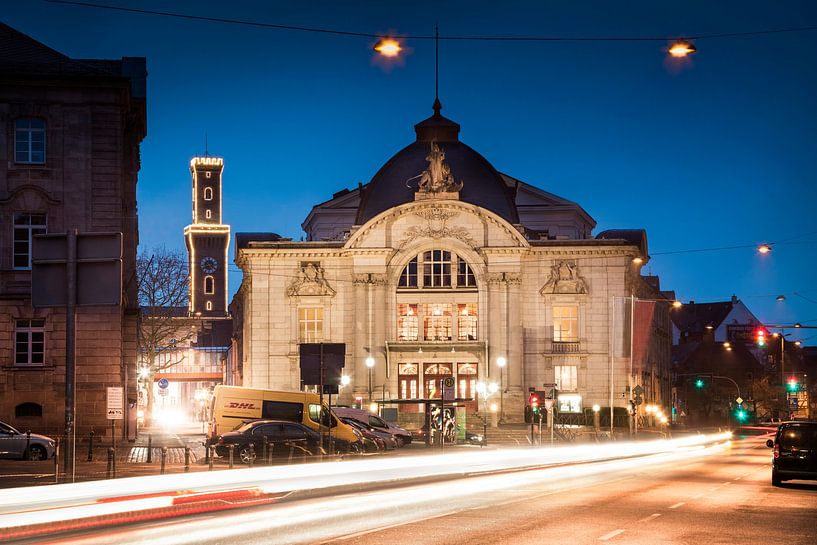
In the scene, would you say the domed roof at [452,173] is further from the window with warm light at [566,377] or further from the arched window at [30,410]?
the arched window at [30,410]

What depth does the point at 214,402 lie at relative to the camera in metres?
48.1

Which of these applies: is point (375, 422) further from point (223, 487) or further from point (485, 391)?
point (223, 487)

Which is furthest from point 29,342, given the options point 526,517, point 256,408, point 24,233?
point 526,517

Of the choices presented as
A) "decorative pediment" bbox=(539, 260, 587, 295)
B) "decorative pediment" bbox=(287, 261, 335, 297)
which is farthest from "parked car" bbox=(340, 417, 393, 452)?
"decorative pediment" bbox=(539, 260, 587, 295)

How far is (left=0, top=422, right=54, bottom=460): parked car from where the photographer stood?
1551 inches

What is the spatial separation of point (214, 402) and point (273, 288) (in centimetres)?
3355

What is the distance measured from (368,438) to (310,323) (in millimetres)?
32439

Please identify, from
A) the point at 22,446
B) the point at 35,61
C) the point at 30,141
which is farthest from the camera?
the point at 35,61

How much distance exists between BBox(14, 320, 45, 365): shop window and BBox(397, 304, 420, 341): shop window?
113ft

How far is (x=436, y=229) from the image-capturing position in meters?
80.2

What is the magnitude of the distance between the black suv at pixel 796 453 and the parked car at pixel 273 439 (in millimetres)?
15508

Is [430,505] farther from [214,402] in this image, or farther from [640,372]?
[640,372]

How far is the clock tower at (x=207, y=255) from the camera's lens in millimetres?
169625

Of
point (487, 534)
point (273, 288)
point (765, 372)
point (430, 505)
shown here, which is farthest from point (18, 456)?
point (765, 372)
